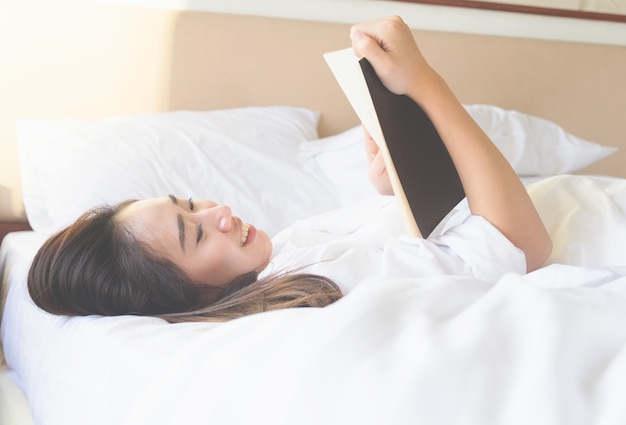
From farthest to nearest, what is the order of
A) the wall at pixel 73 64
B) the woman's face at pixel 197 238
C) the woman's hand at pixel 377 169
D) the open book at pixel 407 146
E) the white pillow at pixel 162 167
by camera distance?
the wall at pixel 73 64 → the white pillow at pixel 162 167 → the woman's hand at pixel 377 169 → the woman's face at pixel 197 238 → the open book at pixel 407 146

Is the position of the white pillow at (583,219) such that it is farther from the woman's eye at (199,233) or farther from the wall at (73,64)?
the wall at (73,64)

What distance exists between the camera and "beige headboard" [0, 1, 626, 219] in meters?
1.90

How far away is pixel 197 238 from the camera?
Result: 114 centimetres

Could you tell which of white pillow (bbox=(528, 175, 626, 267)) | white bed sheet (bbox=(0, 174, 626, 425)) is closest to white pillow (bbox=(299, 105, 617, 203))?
white pillow (bbox=(528, 175, 626, 267))

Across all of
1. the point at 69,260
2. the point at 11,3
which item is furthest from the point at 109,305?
the point at 11,3

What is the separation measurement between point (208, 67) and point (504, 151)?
0.81 m

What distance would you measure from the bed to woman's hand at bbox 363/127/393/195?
241 millimetres

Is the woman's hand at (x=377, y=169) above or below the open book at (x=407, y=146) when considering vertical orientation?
below

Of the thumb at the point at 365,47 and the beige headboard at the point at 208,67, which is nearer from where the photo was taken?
the thumb at the point at 365,47

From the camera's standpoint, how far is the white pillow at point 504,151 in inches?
74.9

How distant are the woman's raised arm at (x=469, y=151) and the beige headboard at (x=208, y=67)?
1097mm

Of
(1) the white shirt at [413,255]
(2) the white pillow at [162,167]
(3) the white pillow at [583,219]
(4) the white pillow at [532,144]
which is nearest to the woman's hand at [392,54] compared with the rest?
(1) the white shirt at [413,255]

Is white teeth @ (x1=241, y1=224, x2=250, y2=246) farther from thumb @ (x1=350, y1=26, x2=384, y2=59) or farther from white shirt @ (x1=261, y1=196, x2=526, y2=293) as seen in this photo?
thumb @ (x1=350, y1=26, x2=384, y2=59)

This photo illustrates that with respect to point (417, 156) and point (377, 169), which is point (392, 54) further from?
point (377, 169)
